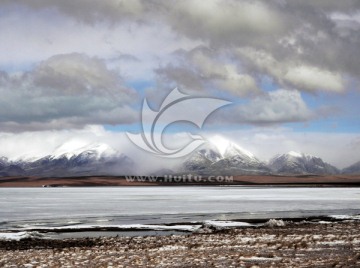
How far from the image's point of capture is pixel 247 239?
28.7m

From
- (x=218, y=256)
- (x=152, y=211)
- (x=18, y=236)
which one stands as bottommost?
(x=152, y=211)

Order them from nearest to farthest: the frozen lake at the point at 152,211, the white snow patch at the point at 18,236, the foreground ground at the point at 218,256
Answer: the foreground ground at the point at 218,256 → the white snow patch at the point at 18,236 → the frozen lake at the point at 152,211

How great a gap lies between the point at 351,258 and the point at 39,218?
42.9 metres

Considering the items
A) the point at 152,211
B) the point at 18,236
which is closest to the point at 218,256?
the point at 18,236

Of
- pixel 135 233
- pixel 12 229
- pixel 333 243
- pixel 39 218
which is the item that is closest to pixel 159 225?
pixel 135 233

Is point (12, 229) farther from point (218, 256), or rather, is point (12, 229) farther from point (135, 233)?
point (218, 256)

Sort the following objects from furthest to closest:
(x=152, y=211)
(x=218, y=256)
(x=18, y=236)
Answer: (x=152, y=211) → (x=18, y=236) → (x=218, y=256)

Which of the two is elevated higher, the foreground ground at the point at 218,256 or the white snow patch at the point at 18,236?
the foreground ground at the point at 218,256

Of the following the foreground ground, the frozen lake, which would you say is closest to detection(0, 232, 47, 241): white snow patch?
the frozen lake

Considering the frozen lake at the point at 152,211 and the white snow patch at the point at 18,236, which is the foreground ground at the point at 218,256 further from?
the frozen lake at the point at 152,211

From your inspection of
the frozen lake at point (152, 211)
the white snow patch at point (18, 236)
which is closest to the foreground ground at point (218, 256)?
the white snow patch at point (18, 236)

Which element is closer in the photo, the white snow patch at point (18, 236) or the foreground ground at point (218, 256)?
the foreground ground at point (218, 256)

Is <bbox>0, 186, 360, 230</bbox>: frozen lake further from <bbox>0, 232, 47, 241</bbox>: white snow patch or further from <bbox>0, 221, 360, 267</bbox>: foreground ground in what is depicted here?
<bbox>0, 221, 360, 267</bbox>: foreground ground

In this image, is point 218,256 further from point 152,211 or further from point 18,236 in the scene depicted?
point 152,211
